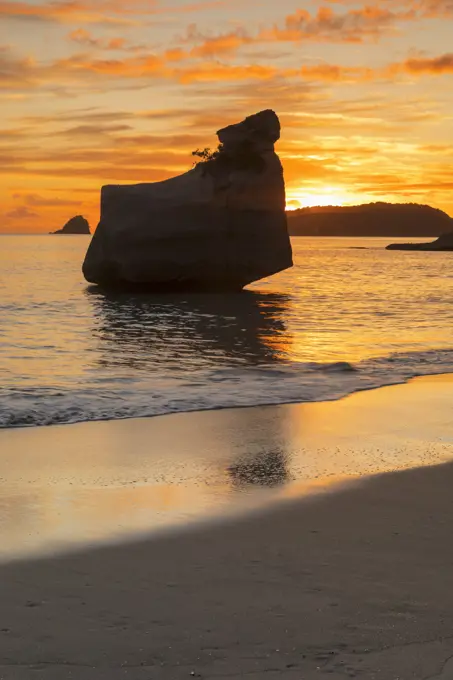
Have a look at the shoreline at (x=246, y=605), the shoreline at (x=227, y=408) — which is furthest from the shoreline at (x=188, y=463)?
the shoreline at (x=246, y=605)

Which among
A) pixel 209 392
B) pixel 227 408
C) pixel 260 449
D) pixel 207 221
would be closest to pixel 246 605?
pixel 260 449

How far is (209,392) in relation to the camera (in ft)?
41.6

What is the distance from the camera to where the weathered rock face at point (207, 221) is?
3356 centimetres

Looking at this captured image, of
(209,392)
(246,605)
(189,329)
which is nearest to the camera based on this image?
(246,605)

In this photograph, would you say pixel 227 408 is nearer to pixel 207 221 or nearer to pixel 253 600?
pixel 253 600

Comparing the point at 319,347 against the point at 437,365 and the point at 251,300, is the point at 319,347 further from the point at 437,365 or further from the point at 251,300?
the point at 251,300

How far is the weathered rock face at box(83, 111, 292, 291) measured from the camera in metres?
33.6

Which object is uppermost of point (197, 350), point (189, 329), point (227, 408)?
point (227, 408)

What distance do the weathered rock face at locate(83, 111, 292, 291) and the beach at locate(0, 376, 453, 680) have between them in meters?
27.9

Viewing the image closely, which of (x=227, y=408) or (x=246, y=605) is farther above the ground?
(x=246, y=605)

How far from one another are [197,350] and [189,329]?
484cm

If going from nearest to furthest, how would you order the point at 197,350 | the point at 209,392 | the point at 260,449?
the point at 260,449
the point at 209,392
the point at 197,350

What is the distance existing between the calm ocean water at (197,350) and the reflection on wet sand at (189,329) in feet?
0.12

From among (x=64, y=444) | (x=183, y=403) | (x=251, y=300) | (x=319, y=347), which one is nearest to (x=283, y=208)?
(x=251, y=300)
